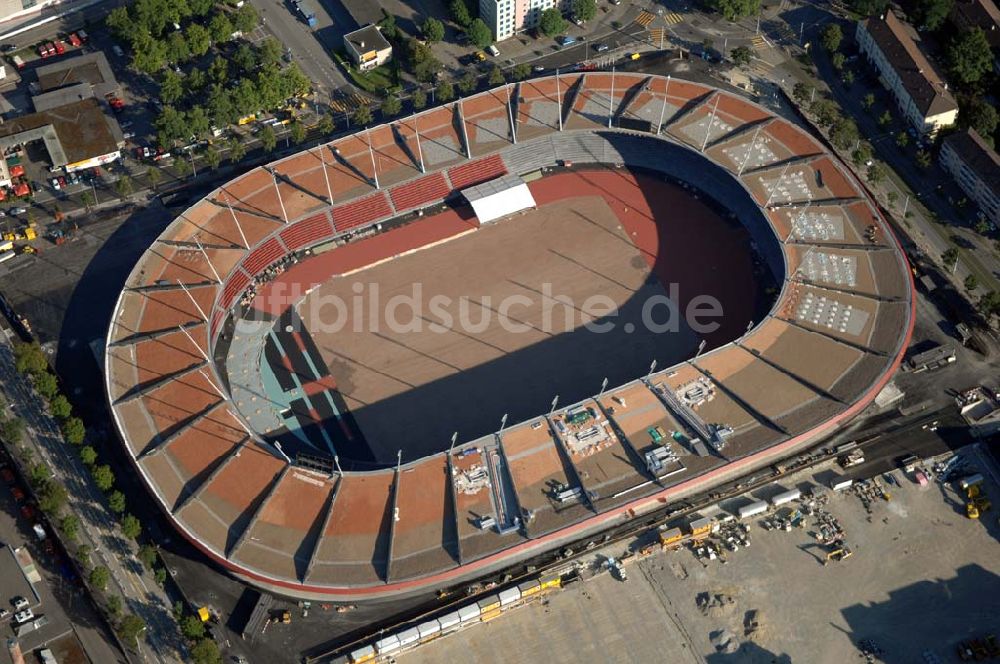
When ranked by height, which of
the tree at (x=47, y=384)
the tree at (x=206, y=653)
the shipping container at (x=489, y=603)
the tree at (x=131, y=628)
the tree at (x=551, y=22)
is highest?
the tree at (x=551, y=22)

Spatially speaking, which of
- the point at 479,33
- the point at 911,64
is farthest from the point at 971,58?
the point at 479,33

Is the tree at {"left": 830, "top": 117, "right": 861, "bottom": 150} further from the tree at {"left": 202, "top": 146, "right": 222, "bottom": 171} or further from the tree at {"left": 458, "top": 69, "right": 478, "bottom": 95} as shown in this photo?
the tree at {"left": 202, "top": 146, "right": 222, "bottom": 171}

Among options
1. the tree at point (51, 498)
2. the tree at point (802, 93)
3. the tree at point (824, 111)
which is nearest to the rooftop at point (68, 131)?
the tree at point (51, 498)

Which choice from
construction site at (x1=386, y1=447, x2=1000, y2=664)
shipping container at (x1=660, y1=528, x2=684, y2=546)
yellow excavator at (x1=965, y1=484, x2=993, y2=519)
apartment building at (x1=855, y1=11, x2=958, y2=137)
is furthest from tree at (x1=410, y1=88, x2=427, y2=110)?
yellow excavator at (x1=965, y1=484, x2=993, y2=519)

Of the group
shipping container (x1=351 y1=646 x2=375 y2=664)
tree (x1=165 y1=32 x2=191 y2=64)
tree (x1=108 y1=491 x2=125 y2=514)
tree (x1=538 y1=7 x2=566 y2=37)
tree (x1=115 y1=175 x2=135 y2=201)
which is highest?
tree (x1=165 y1=32 x2=191 y2=64)

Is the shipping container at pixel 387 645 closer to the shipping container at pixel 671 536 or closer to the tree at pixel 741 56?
the shipping container at pixel 671 536

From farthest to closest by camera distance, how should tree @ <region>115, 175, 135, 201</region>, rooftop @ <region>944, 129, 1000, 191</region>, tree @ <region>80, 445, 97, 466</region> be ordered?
tree @ <region>115, 175, 135, 201</region>, rooftop @ <region>944, 129, 1000, 191</region>, tree @ <region>80, 445, 97, 466</region>

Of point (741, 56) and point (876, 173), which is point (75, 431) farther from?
point (876, 173)
